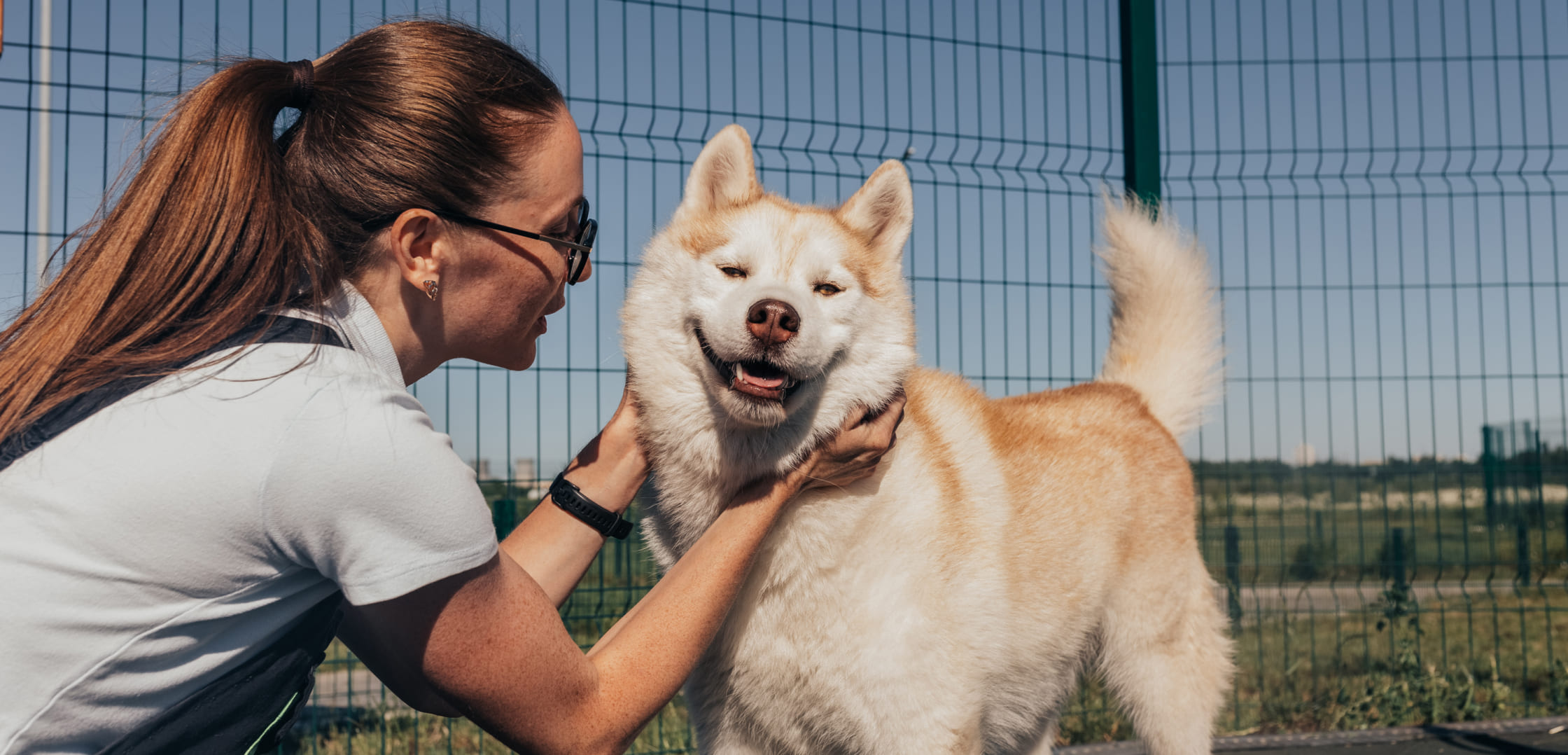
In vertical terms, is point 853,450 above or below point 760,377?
below

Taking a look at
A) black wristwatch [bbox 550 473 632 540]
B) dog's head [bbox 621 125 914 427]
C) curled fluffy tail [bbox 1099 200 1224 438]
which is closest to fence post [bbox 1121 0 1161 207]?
curled fluffy tail [bbox 1099 200 1224 438]

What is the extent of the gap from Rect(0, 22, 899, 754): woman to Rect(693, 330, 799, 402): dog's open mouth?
364 millimetres

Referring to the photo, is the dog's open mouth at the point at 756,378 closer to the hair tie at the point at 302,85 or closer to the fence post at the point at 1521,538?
the hair tie at the point at 302,85

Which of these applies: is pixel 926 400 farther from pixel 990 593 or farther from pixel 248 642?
pixel 248 642

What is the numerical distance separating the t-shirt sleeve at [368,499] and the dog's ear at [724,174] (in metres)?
1.15

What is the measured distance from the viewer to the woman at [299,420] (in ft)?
3.76

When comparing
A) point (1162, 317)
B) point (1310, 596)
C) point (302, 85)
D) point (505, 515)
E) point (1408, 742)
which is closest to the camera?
point (302, 85)

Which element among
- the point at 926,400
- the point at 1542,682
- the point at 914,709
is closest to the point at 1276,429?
the point at 1542,682

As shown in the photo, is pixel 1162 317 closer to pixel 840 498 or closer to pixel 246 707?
pixel 840 498

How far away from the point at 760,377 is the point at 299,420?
0.92 meters

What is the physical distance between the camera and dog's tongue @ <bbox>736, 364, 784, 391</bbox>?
1.89m

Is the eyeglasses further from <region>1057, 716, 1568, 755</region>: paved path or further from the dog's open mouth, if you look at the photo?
<region>1057, 716, 1568, 755</region>: paved path

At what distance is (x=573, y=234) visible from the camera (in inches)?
70.0

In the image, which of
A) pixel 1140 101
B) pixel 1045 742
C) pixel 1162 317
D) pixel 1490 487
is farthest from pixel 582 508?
pixel 1490 487
